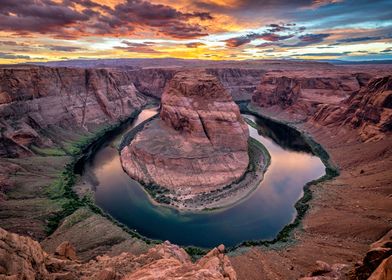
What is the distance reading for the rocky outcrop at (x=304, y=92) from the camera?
11756 centimetres

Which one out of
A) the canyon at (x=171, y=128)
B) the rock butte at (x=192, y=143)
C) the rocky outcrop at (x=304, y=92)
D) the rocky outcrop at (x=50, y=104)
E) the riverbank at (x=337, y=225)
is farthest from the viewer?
the rocky outcrop at (x=304, y=92)

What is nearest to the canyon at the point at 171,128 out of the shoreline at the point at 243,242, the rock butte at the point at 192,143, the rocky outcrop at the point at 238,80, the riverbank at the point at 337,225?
the riverbank at the point at 337,225

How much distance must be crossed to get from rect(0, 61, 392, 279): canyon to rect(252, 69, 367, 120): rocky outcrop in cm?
49

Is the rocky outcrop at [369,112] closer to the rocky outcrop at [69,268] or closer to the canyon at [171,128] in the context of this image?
the canyon at [171,128]

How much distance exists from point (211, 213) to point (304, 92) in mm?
93122

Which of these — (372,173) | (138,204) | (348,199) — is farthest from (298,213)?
(138,204)

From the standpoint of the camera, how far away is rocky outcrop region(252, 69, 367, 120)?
117562 millimetres

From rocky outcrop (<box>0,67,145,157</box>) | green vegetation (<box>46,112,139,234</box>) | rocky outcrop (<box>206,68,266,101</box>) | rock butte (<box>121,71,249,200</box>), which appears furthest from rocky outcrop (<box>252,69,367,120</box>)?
green vegetation (<box>46,112,139,234</box>)

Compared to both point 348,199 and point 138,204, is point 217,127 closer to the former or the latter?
point 138,204

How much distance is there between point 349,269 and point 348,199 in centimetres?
3110

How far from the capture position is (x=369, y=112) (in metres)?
79.9

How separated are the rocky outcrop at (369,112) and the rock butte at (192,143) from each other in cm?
3225

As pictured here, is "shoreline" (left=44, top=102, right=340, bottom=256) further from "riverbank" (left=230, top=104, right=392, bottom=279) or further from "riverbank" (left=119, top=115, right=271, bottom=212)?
"riverbank" (left=119, top=115, right=271, bottom=212)

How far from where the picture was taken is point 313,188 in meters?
57.0
